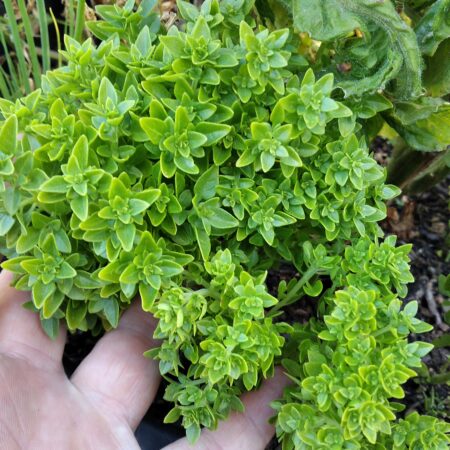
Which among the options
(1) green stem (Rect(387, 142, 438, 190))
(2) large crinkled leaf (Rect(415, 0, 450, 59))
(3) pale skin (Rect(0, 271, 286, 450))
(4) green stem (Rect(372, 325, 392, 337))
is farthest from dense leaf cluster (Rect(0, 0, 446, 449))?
(1) green stem (Rect(387, 142, 438, 190))

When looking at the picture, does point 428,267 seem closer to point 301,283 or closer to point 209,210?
point 301,283

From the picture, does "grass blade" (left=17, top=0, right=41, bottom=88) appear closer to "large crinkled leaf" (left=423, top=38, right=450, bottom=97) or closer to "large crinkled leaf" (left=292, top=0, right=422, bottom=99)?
"large crinkled leaf" (left=292, top=0, right=422, bottom=99)

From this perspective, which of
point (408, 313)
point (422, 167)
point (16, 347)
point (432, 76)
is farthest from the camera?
point (422, 167)

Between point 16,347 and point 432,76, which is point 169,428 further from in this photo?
point 432,76

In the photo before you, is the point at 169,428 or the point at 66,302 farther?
the point at 169,428

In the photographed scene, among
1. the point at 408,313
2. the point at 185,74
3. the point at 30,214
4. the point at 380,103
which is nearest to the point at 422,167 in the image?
the point at 380,103
